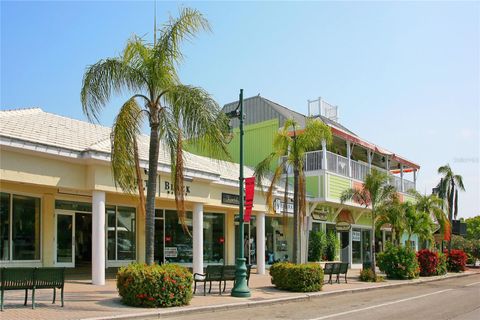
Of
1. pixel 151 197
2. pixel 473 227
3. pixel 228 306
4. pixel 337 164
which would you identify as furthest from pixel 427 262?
pixel 473 227

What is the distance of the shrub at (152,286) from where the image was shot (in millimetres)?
13188

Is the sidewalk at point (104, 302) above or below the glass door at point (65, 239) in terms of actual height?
below

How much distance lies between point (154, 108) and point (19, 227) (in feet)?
23.4

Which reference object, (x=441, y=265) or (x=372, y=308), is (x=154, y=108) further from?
(x=441, y=265)

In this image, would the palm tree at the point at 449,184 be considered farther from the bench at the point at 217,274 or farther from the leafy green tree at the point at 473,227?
the leafy green tree at the point at 473,227

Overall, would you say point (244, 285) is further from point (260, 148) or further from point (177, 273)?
point (260, 148)

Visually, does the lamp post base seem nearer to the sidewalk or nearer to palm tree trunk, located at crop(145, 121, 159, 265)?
the sidewalk

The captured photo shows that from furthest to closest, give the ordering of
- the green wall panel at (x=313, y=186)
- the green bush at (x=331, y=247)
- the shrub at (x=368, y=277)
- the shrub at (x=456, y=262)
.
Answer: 1. the shrub at (x=456, y=262)
2. the green bush at (x=331, y=247)
3. the green wall panel at (x=313, y=186)
4. the shrub at (x=368, y=277)

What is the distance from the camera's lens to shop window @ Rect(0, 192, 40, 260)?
57.7ft

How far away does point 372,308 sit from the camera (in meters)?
14.8


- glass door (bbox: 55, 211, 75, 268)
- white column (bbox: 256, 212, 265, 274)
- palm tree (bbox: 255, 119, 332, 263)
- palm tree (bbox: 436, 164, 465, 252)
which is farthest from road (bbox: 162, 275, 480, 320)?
palm tree (bbox: 436, 164, 465, 252)

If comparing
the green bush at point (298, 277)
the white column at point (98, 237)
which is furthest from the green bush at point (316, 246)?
the white column at point (98, 237)

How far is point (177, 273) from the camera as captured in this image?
13.7 metres

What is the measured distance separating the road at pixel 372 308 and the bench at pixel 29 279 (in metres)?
3.02
